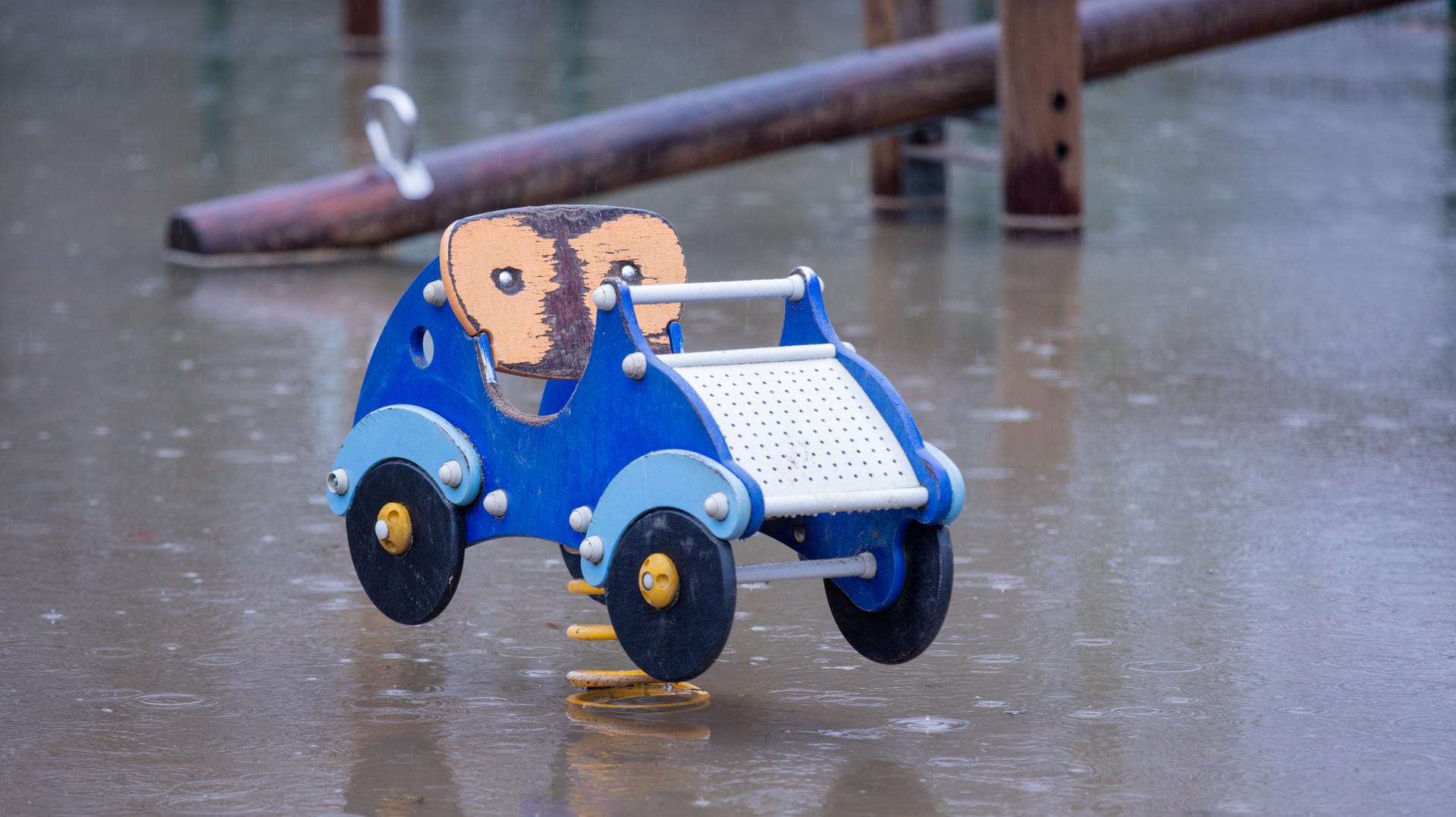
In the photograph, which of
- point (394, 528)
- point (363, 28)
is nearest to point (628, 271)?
point (394, 528)

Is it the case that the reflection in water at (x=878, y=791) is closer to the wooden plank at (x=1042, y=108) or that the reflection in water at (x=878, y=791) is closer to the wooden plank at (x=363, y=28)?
the wooden plank at (x=1042, y=108)

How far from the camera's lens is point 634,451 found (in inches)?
148

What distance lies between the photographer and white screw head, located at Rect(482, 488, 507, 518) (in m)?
4.01

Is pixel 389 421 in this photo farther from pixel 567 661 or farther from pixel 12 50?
pixel 12 50

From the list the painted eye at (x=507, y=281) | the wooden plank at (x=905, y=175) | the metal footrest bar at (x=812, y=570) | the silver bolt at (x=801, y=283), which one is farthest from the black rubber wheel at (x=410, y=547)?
the wooden plank at (x=905, y=175)

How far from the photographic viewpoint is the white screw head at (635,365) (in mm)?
3715

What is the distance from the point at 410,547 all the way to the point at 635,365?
74 centimetres

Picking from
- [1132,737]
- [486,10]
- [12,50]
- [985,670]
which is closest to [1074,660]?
[985,670]

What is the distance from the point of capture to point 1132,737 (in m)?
3.69

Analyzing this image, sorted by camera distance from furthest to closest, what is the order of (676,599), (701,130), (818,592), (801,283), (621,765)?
(701,130) < (818,592) < (801,283) < (676,599) < (621,765)

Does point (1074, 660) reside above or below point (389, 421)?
below

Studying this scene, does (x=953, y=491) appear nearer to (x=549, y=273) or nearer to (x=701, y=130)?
(x=549, y=273)

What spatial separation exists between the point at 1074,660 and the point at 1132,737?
47cm

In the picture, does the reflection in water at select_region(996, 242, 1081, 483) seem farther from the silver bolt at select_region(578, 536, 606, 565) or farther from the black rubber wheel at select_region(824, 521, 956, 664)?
the silver bolt at select_region(578, 536, 606, 565)
